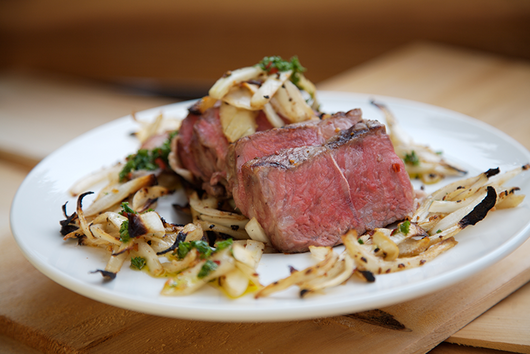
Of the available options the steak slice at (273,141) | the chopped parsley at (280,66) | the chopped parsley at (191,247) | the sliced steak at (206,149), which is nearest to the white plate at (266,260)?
the chopped parsley at (191,247)

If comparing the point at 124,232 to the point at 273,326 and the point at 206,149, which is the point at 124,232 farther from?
the point at 206,149

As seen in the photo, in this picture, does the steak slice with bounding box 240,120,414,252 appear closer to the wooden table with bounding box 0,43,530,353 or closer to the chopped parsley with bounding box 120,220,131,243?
the wooden table with bounding box 0,43,530,353

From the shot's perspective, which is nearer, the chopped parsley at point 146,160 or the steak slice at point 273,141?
the steak slice at point 273,141

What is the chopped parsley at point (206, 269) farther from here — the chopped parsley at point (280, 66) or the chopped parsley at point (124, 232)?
the chopped parsley at point (280, 66)

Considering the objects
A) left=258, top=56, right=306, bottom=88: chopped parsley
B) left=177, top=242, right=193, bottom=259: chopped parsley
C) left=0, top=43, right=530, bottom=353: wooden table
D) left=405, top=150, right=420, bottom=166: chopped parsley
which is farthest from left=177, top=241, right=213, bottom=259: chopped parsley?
left=405, top=150, right=420, bottom=166: chopped parsley

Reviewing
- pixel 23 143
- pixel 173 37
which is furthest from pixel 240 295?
pixel 173 37

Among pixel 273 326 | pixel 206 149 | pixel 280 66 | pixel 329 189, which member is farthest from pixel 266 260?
pixel 280 66
